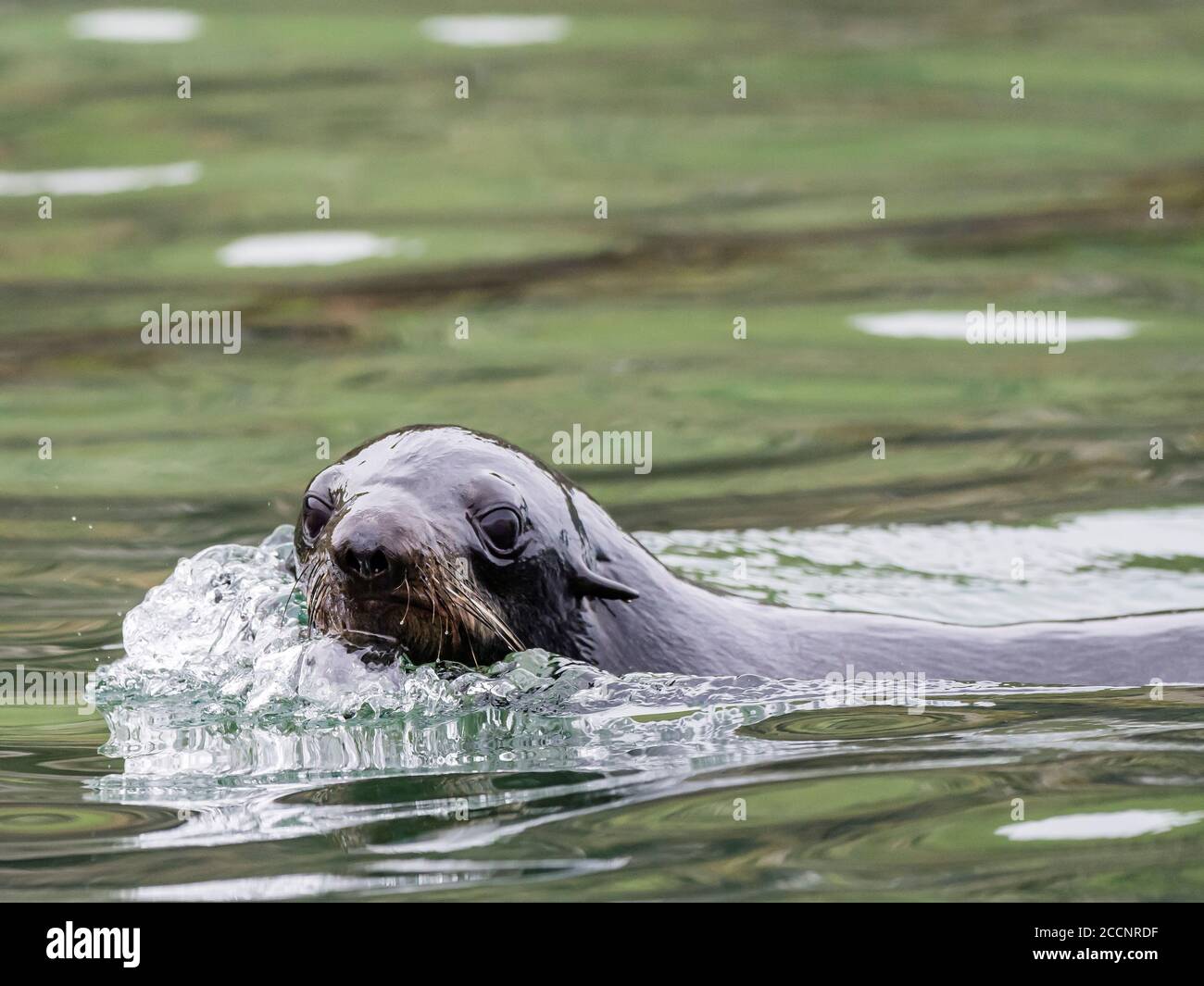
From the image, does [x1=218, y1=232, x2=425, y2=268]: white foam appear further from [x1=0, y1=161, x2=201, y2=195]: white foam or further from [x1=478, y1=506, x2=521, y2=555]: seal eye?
[x1=478, y1=506, x2=521, y2=555]: seal eye

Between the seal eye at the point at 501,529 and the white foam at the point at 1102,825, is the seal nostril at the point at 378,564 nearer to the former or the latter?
the seal eye at the point at 501,529

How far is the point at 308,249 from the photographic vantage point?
12.7m

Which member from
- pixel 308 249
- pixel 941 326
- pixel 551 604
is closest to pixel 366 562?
pixel 551 604

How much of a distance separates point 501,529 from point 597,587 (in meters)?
0.33

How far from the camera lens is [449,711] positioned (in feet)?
18.3

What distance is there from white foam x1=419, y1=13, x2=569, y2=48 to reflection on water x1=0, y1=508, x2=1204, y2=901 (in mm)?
8927

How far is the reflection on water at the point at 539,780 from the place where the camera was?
4465 mm

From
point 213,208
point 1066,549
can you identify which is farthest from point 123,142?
point 1066,549

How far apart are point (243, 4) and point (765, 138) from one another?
4334 mm

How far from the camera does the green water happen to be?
15.8 feet
